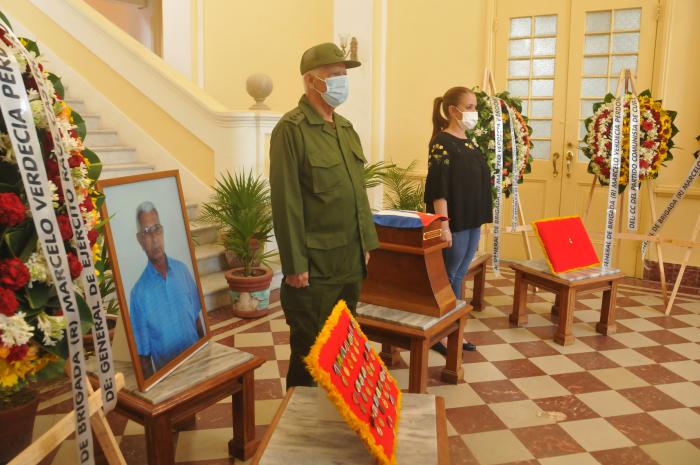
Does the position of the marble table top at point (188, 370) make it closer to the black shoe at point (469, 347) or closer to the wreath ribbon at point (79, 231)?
the wreath ribbon at point (79, 231)

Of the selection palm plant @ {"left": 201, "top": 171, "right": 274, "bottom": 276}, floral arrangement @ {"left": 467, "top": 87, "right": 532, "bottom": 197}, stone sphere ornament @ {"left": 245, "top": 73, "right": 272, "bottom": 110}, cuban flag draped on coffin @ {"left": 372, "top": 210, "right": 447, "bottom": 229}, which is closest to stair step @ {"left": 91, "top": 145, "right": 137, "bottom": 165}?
stone sphere ornament @ {"left": 245, "top": 73, "right": 272, "bottom": 110}

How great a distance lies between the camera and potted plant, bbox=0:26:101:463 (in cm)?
141

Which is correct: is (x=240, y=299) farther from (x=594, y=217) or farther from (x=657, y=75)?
(x=657, y=75)

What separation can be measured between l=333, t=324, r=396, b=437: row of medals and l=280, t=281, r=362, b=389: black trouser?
69 cm

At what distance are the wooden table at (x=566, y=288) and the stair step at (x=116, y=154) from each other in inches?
146

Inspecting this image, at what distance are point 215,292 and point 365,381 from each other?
3.06 meters

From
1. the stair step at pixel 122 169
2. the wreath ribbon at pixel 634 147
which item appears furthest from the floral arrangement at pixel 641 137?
the stair step at pixel 122 169

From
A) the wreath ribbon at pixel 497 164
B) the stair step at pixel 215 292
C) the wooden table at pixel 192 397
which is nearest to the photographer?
the wooden table at pixel 192 397

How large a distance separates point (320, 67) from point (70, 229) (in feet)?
4.45

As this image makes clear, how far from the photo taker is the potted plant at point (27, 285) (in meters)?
1.41

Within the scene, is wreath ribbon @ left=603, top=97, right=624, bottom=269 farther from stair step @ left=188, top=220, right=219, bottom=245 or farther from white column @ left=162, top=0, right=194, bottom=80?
white column @ left=162, top=0, right=194, bottom=80

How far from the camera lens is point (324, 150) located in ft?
8.56

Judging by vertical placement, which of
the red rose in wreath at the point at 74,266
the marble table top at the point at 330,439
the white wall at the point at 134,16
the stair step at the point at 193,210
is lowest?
the marble table top at the point at 330,439

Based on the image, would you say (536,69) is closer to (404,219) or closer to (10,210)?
(404,219)
